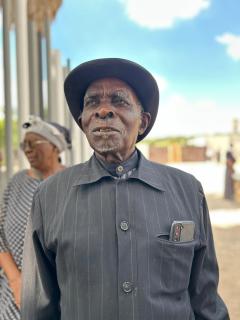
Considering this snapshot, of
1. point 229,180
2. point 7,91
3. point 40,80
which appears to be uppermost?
point 40,80

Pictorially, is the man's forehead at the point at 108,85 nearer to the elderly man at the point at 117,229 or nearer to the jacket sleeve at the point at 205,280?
the elderly man at the point at 117,229

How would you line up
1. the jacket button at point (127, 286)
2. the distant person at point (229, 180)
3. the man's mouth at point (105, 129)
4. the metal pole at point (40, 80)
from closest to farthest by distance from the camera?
1. the jacket button at point (127, 286)
2. the man's mouth at point (105, 129)
3. the metal pole at point (40, 80)
4. the distant person at point (229, 180)

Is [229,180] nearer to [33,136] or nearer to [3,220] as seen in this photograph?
[33,136]

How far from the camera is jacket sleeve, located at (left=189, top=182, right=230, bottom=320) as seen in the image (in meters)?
1.25

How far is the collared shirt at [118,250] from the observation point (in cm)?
110

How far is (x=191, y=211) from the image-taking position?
1243 millimetres

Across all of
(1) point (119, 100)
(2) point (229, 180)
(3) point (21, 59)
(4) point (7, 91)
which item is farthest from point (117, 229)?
(2) point (229, 180)

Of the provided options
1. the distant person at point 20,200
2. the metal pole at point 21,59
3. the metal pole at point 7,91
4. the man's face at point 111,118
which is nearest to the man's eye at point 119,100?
the man's face at point 111,118

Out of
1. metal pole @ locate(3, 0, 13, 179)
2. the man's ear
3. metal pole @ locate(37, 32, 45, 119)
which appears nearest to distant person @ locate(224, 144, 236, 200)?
metal pole @ locate(37, 32, 45, 119)

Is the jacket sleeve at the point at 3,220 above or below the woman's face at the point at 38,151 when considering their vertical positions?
below

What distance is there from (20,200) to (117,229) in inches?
39.9

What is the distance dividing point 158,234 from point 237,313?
127 inches

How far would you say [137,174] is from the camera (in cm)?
125

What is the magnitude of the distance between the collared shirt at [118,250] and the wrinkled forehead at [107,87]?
238 mm
